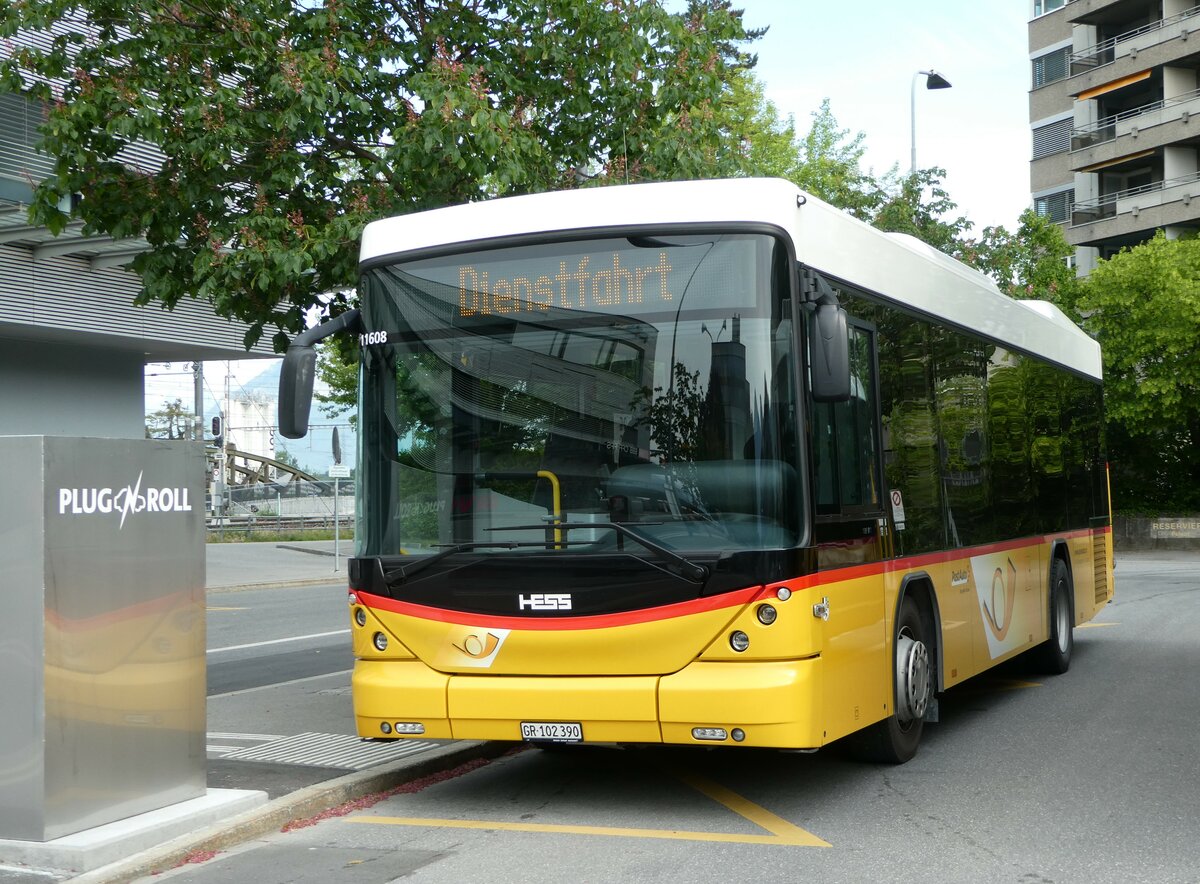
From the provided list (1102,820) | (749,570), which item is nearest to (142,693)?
(749,570)

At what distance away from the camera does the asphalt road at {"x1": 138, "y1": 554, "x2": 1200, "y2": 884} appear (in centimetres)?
616

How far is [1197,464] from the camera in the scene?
4253 centimetres

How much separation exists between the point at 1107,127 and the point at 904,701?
51.0 metres

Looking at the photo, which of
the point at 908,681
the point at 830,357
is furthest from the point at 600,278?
the point at 908,681

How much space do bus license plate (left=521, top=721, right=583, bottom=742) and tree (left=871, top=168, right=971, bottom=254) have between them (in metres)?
25.9

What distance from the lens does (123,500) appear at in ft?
21.6

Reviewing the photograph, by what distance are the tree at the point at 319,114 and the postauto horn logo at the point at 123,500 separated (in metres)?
3.57

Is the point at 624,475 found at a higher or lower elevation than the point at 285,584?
higher

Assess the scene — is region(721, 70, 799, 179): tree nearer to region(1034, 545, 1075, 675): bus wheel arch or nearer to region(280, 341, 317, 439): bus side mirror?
region(1034, 545, 1075, 675): bus wheel arch

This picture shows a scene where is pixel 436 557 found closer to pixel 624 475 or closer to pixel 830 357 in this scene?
pixel 624 475

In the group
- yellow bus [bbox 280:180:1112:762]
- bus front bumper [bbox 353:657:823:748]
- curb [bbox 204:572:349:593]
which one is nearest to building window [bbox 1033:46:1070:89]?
curb [bbox 204:572:349:593]

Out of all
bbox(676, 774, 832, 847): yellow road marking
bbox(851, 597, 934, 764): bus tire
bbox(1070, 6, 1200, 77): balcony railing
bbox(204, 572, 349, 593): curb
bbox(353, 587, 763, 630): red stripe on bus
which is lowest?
bbox(204, 572, 349, 593): curb

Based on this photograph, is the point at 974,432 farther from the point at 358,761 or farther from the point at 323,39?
the point at 323,39

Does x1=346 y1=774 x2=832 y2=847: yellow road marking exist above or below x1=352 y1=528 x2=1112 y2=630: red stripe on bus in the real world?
below
